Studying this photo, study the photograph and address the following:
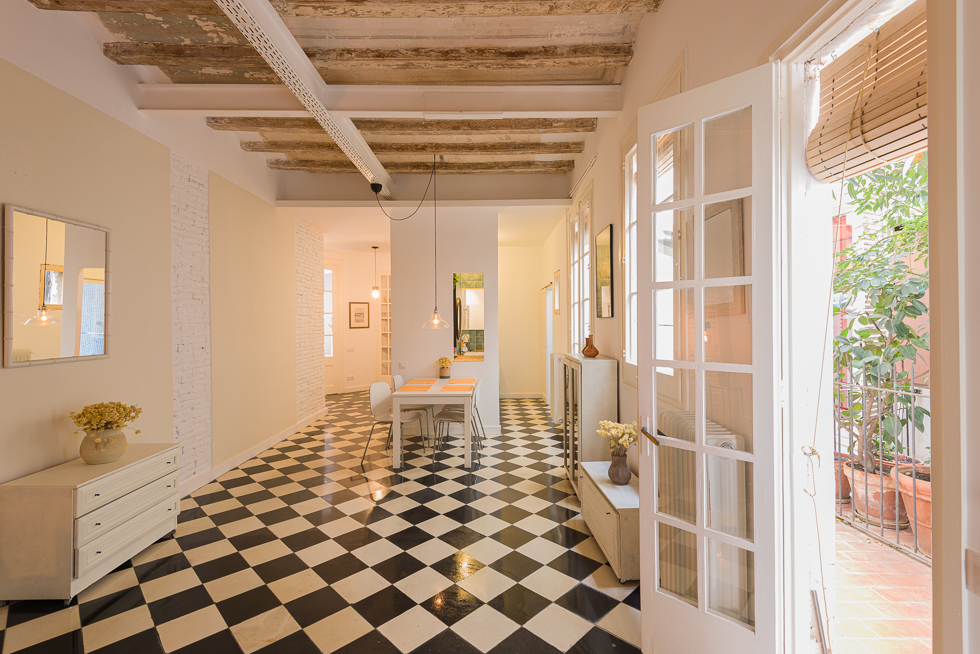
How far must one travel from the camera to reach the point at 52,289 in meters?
2.82

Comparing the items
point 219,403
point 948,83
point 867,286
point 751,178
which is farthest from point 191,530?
point 867,286

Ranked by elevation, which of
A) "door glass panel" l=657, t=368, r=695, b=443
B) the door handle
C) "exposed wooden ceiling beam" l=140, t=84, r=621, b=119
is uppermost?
"exposed wooden ceiling beam" l=140, t=84, r=621, b=119

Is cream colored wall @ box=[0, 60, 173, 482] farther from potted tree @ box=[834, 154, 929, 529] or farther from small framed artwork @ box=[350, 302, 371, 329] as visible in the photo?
small framed artwork @ box=[350, 302, 371, 329]

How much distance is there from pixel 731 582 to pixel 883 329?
2.37 metres

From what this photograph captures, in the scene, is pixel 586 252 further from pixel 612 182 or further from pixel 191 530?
pixel 191 530

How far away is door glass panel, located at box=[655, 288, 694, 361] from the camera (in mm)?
1837

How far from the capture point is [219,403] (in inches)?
181

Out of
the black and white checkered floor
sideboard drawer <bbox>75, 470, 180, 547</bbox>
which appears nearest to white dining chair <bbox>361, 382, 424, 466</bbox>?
the black and white checkered floor

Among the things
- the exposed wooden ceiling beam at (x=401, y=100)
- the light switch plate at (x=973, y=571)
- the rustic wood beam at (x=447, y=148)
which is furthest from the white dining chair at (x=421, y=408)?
the light switch plate at (x=973, y=571)

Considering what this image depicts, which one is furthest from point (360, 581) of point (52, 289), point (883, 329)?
point (883, 329)

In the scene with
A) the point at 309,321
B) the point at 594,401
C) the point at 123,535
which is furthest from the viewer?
the point at 309,321

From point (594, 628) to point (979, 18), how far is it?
2589 mm

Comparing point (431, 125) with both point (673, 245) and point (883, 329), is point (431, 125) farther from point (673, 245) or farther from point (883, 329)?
point (883, 329)

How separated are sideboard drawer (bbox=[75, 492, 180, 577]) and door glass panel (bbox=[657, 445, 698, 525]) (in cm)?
317
